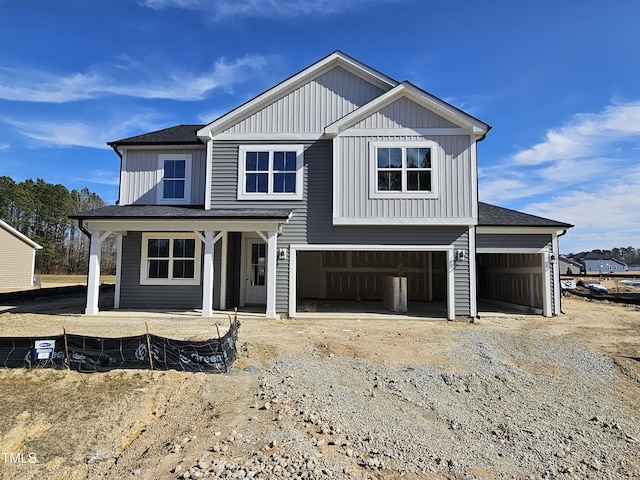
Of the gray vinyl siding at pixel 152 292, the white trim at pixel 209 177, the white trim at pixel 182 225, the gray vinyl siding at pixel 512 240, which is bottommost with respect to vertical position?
the gray vinyl siding at pixel 152 292

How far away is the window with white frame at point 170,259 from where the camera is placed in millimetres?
12562

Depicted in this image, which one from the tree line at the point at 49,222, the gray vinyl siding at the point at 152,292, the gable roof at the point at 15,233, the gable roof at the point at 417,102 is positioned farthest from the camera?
the tree line at the point at 49,222

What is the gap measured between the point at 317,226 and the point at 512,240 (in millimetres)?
6579

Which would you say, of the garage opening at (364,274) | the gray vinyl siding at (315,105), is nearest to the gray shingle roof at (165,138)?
the gray vinyl siding at (315,105)

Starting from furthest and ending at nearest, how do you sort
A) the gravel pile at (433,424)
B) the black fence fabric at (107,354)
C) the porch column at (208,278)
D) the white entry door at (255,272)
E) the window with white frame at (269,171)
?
the white entry door at (255,272), the window with white frame at (269,171), the porch column at (208,278), the black fence fabric at (107,354), the gravel pile at (433,424)

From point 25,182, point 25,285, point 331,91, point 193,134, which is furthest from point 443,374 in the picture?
point 25,182

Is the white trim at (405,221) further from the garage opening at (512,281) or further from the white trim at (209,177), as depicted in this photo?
the white trim at (209,177)

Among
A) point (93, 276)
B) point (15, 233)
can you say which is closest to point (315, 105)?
point (93, 276)

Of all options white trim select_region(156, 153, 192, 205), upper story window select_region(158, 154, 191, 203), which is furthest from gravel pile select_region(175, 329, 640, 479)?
upper story window select_region(158, 154, 191, 203)

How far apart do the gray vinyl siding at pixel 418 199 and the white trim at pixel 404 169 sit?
2.7 inches

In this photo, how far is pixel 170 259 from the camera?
498 inches

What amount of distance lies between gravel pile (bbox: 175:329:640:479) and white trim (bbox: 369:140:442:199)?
18.3 ft

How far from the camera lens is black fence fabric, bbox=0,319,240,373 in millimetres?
6254

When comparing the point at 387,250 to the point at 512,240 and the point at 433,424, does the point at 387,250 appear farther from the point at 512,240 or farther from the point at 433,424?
the point at 433,424
